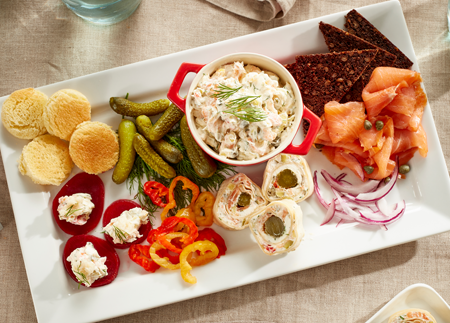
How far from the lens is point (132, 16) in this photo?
298cm

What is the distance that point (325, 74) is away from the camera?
269 cm

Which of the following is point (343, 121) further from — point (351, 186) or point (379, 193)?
point (379, 193)

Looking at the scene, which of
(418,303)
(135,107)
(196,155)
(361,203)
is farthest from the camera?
(418,303)

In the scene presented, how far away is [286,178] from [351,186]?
0.56 m

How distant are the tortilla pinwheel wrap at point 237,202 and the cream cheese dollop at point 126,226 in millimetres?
590

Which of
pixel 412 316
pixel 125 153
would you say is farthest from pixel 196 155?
pixel 412 316

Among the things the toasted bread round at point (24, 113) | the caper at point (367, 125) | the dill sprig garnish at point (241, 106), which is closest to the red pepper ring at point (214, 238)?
the dill sprig garnish at point (241, 106)

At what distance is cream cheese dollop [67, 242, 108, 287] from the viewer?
2604 mm

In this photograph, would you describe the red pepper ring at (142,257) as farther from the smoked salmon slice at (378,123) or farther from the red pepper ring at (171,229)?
the smoked salmon slice at (378,123)

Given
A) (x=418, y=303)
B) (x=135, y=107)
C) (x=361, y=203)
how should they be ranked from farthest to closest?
1. (x=418, y=303)
2. (x=361, y=203)
3. (x=135, y=107)

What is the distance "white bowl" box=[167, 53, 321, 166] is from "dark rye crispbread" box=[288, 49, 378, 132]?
45 cm

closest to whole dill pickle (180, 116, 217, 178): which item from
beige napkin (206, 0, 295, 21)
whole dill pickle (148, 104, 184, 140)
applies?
whole dill pickle (148, 104, 184, 140)

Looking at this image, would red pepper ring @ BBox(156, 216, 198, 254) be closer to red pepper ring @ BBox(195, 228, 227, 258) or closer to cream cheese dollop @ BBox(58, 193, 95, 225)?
red pepper ring @ BBox(195, 228, 227, 258)

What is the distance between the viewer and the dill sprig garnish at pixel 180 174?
273 centimetres
